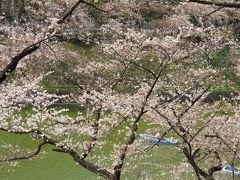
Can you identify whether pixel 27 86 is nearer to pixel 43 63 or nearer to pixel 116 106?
pixel 116 106

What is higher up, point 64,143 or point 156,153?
point 64,143

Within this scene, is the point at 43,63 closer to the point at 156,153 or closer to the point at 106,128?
the point at 156,153

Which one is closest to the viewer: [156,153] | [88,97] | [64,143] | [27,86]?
[27,86]

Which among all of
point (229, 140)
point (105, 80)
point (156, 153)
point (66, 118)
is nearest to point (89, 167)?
point (66, 118)

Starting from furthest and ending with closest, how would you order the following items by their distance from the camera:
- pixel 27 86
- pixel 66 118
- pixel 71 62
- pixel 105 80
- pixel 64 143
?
pixel 71 62
pixel 105 80
pixel 66 118
pixel 64 143
pixel 27 86

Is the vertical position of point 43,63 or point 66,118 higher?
point 66,118

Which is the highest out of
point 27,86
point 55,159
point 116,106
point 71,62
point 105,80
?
point 27,86

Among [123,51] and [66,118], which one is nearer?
[66,118]

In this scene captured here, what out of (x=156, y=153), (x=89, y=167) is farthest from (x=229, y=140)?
(x=156, y=153)

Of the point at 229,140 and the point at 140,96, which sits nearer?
the point at 140,96
